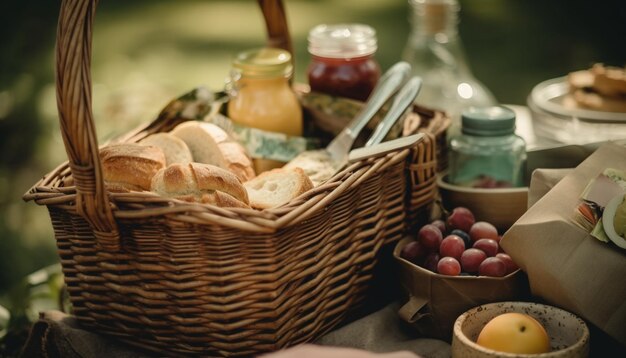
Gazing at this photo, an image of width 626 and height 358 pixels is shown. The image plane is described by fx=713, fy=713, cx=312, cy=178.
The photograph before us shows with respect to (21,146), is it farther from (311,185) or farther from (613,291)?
(613,291)

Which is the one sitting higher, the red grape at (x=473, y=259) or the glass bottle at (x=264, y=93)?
the glass bottle at (x=264, y=93)

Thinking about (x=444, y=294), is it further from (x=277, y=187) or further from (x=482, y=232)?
(x=277, y=187)

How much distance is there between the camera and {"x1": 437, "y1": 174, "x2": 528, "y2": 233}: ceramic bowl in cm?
116

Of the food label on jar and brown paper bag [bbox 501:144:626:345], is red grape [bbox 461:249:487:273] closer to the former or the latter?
brown paper bag [bbox 501:144:626:345]

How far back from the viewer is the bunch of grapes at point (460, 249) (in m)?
1.00

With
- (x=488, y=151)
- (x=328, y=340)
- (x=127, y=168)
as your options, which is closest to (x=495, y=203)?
(x=488, y=151)

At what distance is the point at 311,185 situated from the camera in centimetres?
104

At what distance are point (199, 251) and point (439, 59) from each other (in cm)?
87

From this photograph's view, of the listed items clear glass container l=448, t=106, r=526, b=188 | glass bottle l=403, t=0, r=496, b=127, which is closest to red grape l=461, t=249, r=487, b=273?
clear glass container l=448, t=106, r=526, b=188

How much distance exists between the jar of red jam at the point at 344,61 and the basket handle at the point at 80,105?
23.1 inches

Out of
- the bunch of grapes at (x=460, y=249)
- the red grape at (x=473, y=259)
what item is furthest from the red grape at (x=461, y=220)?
the red grape at (x=473, y=259)

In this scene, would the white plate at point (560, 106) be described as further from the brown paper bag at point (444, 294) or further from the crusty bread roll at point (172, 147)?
the crusty bread roll at point (172, 147)

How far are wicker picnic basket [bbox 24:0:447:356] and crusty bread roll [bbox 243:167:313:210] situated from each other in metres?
0.06

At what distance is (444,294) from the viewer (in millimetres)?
991
